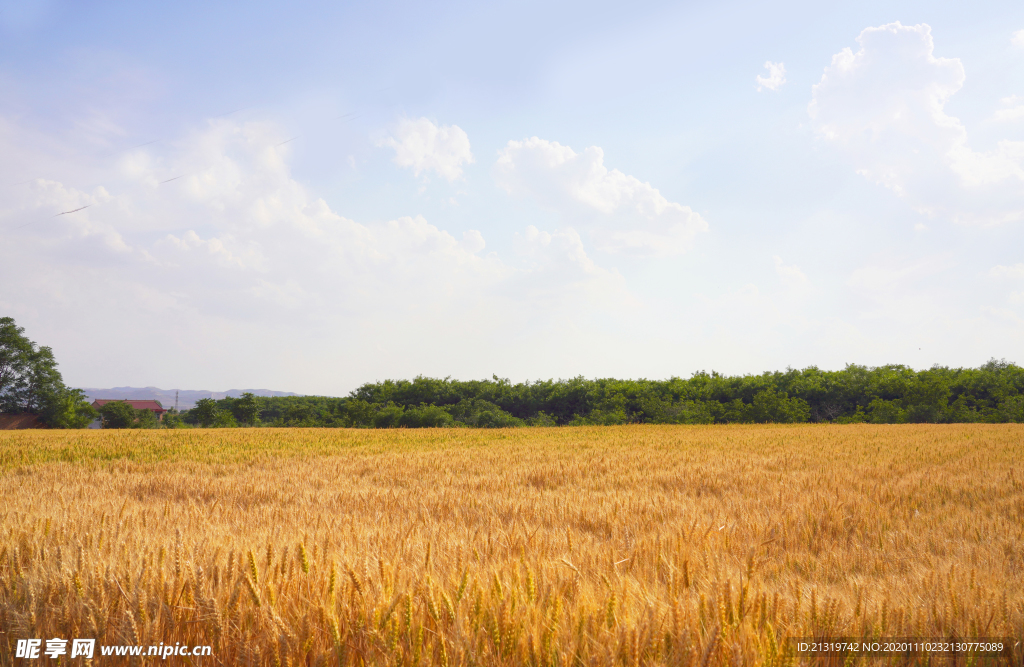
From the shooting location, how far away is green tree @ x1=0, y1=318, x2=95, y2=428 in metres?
45.7

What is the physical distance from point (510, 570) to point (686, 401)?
43571mm

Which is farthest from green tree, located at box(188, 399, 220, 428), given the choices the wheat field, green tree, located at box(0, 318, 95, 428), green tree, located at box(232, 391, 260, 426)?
the wheat field

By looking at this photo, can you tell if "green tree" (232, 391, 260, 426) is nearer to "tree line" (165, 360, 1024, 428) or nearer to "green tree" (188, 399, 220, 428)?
"tree line" (165, 360, 1024, 428)

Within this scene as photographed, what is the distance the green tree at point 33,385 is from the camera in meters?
45.7

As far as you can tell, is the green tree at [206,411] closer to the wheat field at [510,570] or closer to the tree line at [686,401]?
the tree line at [686,401]

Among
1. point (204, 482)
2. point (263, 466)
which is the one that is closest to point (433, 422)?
point (263, 466)

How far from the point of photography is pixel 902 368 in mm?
45062

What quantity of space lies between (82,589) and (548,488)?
18.9ft

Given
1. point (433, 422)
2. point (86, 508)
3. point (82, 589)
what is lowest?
point (433, 422)

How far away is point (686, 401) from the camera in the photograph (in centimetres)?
4266

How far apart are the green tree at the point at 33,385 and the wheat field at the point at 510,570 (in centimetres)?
5315

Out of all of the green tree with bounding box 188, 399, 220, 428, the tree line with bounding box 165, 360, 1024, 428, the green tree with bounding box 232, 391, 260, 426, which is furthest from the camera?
the green tree with bounding box 188, 399, 220, 428

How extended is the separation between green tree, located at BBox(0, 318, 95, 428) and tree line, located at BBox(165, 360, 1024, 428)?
1309 cm

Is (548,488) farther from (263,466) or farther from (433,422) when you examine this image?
(433,422)
